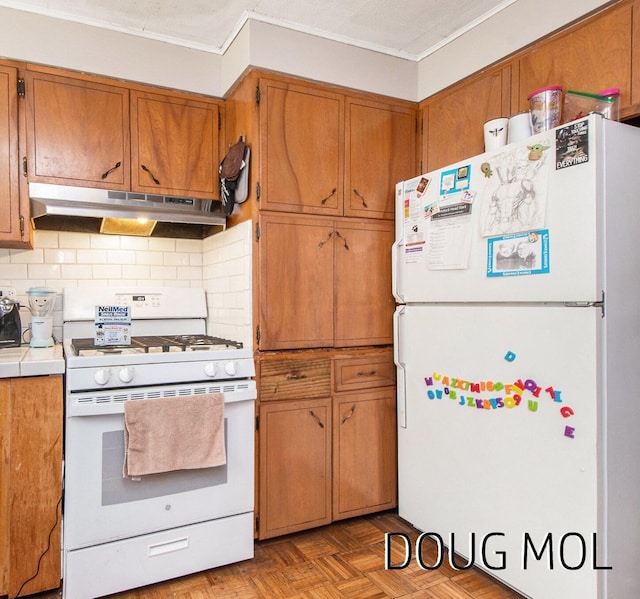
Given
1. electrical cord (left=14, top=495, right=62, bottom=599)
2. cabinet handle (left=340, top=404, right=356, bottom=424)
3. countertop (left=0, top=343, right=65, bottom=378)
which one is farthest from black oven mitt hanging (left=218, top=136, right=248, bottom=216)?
electrical cord (left=14, top=495, right=62, bottom=599)

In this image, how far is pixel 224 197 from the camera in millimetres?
2504

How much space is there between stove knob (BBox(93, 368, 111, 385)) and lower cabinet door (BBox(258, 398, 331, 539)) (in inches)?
27.6

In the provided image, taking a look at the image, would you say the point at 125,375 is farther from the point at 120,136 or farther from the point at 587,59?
the point at 587,59

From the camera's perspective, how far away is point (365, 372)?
8.41 ft

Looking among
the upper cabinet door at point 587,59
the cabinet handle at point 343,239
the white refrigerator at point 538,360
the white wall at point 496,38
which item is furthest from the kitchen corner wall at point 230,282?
the upper cabinet door at point 587,59

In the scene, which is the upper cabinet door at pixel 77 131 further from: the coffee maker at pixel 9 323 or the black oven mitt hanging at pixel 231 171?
the coffee maker at pixel 9 323

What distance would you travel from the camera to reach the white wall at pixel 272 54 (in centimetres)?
218

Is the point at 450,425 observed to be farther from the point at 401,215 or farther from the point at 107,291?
the point at 107,291

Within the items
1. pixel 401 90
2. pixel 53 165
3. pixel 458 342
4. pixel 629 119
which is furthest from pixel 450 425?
pixel 53 165

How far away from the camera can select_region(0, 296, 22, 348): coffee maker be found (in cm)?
238

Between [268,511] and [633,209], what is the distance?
1.94m

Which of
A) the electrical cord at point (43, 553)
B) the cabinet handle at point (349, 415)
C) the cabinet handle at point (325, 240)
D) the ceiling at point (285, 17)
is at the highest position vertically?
the ceiling at point (285, 17)

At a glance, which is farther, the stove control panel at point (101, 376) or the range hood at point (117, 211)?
the range hood at point (117, 211)

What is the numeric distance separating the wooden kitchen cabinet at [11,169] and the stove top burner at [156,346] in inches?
22.8
